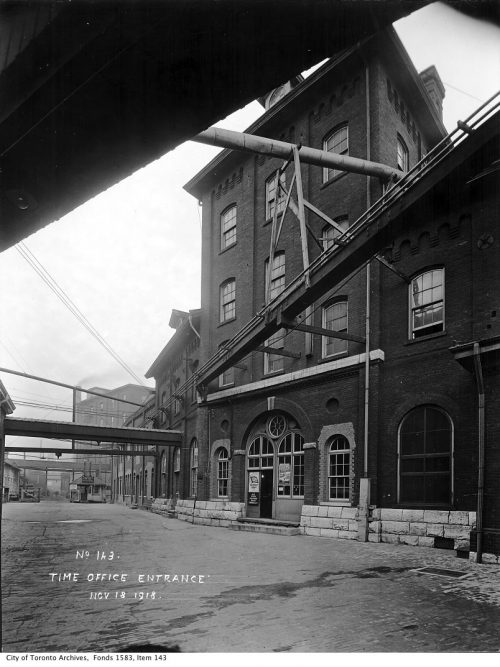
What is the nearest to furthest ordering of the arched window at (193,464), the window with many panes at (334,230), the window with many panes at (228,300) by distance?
the window with many panes at (334,230), the window with many panes at (228,300), the arched window at (193,464)

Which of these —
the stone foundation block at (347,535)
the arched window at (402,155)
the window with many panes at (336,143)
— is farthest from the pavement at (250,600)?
the arched window at (402,155)

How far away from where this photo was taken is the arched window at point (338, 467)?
1681 cm

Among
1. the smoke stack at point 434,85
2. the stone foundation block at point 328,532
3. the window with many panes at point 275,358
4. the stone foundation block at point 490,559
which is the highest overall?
the smoke stack at point 434,85

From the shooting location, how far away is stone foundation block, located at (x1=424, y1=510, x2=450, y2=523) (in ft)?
44.1

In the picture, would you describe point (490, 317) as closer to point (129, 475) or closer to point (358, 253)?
point (358, 253)

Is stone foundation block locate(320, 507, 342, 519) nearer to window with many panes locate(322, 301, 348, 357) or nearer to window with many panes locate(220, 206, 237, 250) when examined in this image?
window with many panes locate(322, 301, 348, 357)

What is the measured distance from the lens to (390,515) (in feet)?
48.4

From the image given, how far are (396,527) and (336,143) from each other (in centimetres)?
1273

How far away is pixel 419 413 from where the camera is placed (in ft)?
48.7

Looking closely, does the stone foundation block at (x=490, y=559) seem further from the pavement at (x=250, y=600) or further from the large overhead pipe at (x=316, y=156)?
the large overhead pipe at (x=316, y=156)

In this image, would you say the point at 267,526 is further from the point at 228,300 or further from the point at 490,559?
the point at 228,300

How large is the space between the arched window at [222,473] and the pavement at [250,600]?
8.87 m

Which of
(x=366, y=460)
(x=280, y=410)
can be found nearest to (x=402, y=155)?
(x=280, y=410)
